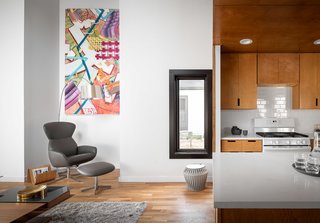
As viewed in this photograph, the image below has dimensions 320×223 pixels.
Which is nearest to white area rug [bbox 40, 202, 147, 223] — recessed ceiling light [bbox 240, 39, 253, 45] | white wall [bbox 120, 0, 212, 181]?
white wall [bbox 120, 0, 212, 181]

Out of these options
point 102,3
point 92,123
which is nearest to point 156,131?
point 92,123

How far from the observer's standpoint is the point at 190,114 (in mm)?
4070

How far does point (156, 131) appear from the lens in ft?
12.7

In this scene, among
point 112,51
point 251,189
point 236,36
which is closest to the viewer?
point 251,189

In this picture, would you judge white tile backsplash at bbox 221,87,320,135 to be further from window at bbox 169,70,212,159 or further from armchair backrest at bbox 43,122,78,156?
armchair backrest at bbox 43,122,78,156

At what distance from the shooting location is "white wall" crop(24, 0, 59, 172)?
4.08 meters

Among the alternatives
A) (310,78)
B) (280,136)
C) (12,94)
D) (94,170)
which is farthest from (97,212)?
(310,78)

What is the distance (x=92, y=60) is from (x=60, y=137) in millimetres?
1718

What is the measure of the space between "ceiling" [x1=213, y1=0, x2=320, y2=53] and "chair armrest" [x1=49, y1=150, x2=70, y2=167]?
3.12 meters

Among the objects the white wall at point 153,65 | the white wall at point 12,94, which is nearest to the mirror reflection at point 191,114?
the white wall at point 153,65

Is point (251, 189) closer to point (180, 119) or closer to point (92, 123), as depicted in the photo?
point (180, 119)

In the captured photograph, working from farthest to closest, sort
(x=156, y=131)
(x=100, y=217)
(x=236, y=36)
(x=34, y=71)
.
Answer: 1. (x=34, y=71)
2. (x=156, y=131)
3. (x=236, y=36)
4. (x=100, y=217)

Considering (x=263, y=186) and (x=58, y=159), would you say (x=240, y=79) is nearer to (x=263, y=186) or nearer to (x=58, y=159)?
(x=263, y=186)

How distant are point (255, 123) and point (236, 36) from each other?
1862 mm
